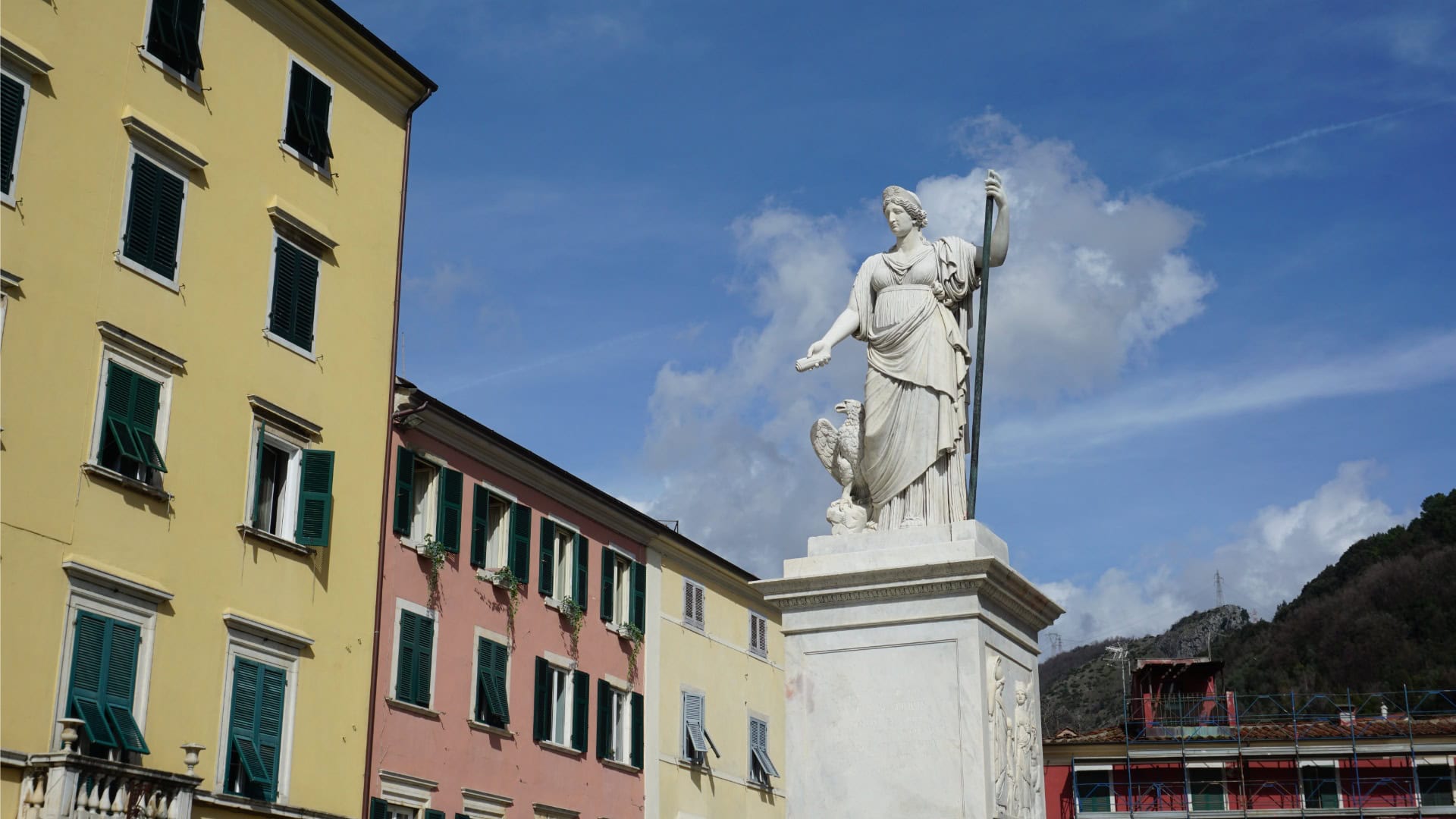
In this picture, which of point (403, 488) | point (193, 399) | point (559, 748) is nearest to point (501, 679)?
point (559, 748)

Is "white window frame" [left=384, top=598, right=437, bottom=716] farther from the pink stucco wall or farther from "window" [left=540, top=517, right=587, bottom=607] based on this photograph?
"window" [left=540, top=517, right=587, bottom=607]

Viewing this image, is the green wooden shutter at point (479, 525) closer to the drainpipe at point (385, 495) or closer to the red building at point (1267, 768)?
the drainpipe at point (385, 495)

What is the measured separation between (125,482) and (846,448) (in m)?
11.8

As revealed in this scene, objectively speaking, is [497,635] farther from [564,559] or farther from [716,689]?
[716,689]

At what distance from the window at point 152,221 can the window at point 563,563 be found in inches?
518

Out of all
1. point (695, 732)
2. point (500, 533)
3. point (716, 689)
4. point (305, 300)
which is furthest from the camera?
point (716, 689)

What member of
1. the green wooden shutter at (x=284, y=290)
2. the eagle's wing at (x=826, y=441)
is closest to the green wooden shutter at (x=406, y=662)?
the green wooden shutter at (x=284, y=290)

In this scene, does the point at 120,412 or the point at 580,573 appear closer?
the point at 120,412

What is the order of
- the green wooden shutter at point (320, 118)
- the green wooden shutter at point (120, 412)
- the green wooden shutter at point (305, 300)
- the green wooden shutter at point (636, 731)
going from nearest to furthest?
the green wooden shutter at point (120, 412) < the green wooden shutter at point (305, 300) < the green wooden shutter at point (320, 118) < the green wooden shutter at point (636, 731)

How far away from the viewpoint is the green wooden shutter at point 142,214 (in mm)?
20922

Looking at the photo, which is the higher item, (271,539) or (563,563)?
(563,563)

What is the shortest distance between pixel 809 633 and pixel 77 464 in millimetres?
11732

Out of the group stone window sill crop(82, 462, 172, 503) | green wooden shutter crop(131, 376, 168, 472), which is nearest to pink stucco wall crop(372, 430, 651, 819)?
stone window sill crop(82, 462, 172, 503)

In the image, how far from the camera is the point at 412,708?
28.0 m
